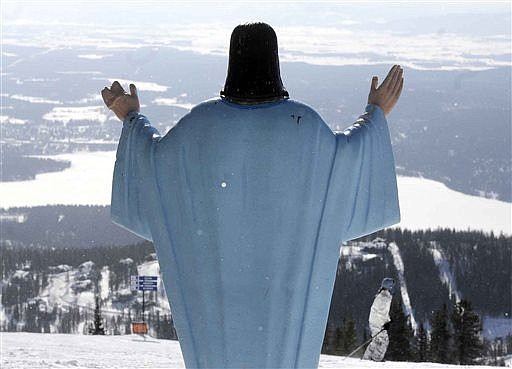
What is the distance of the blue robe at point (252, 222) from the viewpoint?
2.88 m

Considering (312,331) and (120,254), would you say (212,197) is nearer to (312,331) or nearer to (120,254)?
(312,331)

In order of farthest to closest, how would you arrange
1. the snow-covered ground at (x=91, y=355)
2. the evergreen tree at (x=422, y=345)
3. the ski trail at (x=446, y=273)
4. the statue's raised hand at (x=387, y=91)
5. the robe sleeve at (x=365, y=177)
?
the ski trail at (x=446, y=273) → the evergreen tree at (x=422, y=345) → the snow-covered ground at (x=91, y=355) → the statue's raised hand at (x=387, y=91) → the robe sleeve at (x=365, y=177)

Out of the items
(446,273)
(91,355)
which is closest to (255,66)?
(91,355)

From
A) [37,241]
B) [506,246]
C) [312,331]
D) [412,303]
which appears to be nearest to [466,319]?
→ [312,331]

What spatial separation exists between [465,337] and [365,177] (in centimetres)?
4909

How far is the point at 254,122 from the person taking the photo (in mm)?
2871

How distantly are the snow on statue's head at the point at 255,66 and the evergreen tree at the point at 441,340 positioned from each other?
4985 centimetres

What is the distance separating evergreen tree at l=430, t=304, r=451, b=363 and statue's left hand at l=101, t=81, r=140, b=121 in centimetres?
4957

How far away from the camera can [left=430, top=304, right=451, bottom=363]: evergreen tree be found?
169 ft

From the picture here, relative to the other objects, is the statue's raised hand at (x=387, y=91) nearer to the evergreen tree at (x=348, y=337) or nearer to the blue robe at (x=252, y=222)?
the blue robe at (x=252, y=222)

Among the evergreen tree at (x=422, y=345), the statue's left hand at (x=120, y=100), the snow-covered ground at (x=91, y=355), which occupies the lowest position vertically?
the evergreen tree at (x=422, y=345)

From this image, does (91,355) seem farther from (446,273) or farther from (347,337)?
(446,273)

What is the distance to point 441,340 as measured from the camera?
173 feet

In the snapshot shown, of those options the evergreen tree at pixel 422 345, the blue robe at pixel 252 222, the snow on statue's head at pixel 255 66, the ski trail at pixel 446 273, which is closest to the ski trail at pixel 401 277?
the ski trail at pixel 446 273
